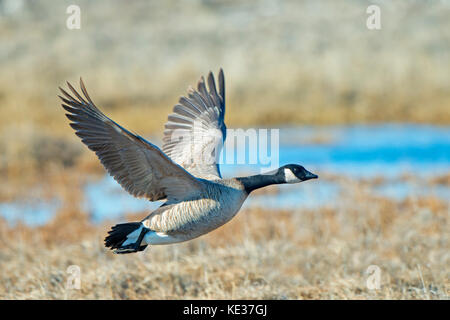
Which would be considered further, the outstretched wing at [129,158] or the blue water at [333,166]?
the blue water at [333,166]

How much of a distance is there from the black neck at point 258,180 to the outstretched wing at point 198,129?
882 millimetres

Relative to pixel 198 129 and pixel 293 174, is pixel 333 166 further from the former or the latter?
pixel 293 174

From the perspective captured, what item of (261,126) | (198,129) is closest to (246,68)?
(261,126)

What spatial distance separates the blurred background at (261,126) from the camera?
20.5 feet

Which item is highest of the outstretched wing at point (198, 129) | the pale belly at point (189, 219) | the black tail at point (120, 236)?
the outstretched wing at point (198, 129)

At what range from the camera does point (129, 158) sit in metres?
4.38

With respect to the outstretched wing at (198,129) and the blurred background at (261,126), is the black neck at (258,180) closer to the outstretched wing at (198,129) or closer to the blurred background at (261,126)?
the outstretched wing at (198,129)

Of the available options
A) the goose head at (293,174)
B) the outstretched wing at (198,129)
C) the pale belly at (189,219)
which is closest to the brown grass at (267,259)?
the outstretched wing at (198,129)

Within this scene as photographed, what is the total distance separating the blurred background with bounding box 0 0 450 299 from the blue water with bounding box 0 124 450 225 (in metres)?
0.06

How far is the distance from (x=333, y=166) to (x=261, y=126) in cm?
544

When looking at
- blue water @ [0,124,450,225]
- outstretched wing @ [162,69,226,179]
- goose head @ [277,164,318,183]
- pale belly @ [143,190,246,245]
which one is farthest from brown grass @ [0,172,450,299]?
goose head @ [277,164,318,183]

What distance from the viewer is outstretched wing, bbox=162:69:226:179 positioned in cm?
551

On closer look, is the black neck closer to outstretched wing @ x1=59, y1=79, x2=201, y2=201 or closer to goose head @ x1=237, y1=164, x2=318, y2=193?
goose head @ x1=237, y1=164, x2=318, y2=193
